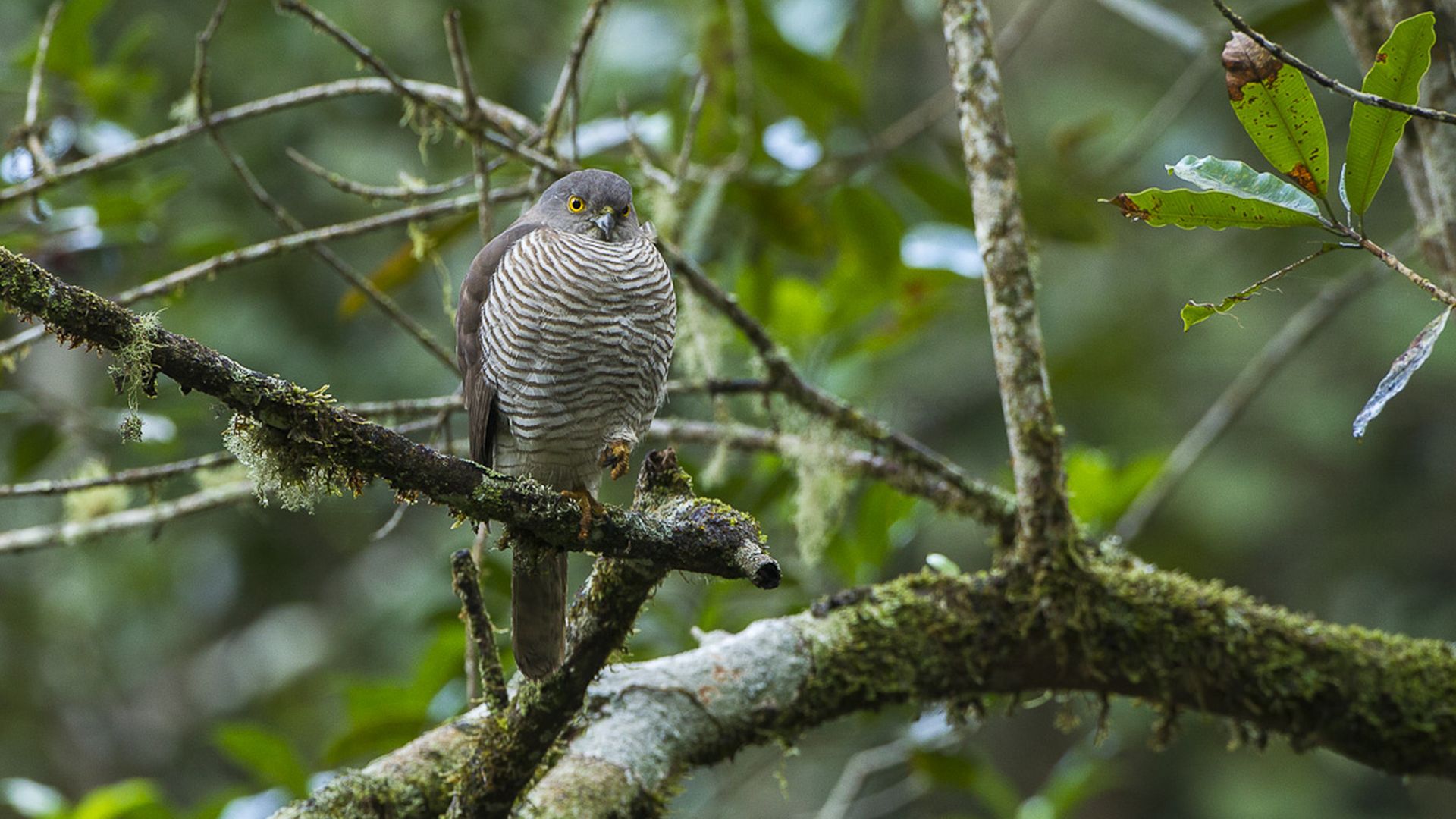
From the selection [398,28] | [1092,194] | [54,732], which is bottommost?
[1092,194]

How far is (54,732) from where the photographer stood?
6230mm

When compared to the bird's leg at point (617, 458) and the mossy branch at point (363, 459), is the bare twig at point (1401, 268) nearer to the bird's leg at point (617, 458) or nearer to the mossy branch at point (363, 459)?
the mossy branch at point (363, 459)

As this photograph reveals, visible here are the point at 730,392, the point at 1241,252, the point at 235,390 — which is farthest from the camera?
the point at 1241,252

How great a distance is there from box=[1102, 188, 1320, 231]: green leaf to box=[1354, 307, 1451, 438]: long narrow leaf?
208mm

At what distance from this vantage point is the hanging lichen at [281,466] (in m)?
1.77

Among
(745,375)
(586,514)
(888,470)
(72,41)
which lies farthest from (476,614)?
(745,375)

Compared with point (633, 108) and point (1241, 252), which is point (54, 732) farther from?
point (1241, 252)

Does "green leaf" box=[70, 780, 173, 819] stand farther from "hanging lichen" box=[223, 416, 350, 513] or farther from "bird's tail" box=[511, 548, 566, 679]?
"hanging lichen" box=[223, 416, 350, 513]

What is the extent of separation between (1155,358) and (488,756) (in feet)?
20.7

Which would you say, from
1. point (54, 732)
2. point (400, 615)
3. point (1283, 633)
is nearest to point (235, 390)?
point (1283, 633)

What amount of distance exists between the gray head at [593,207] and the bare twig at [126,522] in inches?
42.6

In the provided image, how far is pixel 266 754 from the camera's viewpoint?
3.23 meters

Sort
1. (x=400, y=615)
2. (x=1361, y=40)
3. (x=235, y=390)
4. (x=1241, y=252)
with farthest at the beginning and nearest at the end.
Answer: (x=1241, y=252) → (x=400, y=615) → (x=1361, y=40) → (x=235, y=390)

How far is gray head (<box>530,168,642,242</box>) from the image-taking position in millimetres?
3045
